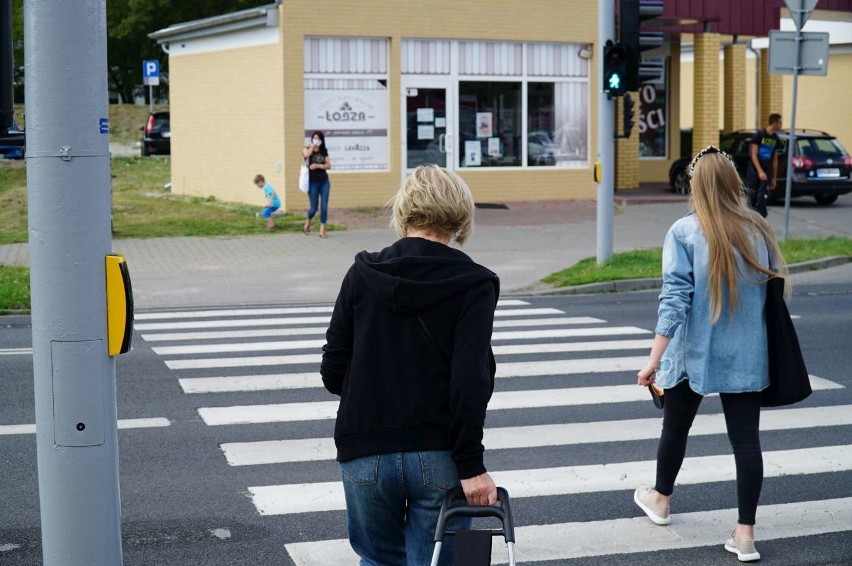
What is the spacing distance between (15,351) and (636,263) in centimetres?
863

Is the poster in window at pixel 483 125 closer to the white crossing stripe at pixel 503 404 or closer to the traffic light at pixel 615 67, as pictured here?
the traffic light at pixel 615 67

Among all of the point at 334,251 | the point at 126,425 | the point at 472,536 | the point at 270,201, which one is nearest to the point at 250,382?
the point at 126,425

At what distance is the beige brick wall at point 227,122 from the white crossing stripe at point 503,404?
15.4m

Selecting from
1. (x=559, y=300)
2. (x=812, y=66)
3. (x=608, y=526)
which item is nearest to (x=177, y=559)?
(x=608, y=526)

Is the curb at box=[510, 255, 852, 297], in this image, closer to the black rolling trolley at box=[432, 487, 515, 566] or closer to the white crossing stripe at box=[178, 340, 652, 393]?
the white crossing stripe at box=[178, 340, 652, 393]

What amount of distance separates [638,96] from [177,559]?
2656 centimetres

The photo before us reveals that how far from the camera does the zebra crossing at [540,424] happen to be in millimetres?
5875

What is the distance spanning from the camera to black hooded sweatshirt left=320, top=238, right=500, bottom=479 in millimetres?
3539

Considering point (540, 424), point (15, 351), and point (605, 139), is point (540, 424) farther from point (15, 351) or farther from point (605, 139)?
point (605, 139)

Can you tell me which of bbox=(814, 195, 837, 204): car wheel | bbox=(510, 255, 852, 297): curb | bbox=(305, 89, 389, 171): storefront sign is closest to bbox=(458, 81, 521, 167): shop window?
bbox=(305, 89, 389, 171): storefront sign

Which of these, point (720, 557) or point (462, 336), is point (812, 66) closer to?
point (720, 557)

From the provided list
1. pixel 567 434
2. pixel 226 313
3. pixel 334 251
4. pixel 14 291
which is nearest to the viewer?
pixel 567 434

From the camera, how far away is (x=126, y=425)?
795cm

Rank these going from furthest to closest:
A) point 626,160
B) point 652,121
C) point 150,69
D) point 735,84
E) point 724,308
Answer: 1. point 150,69
2. point 652,121
3. point 735,84
4. point 626,160
5. point 724,308
